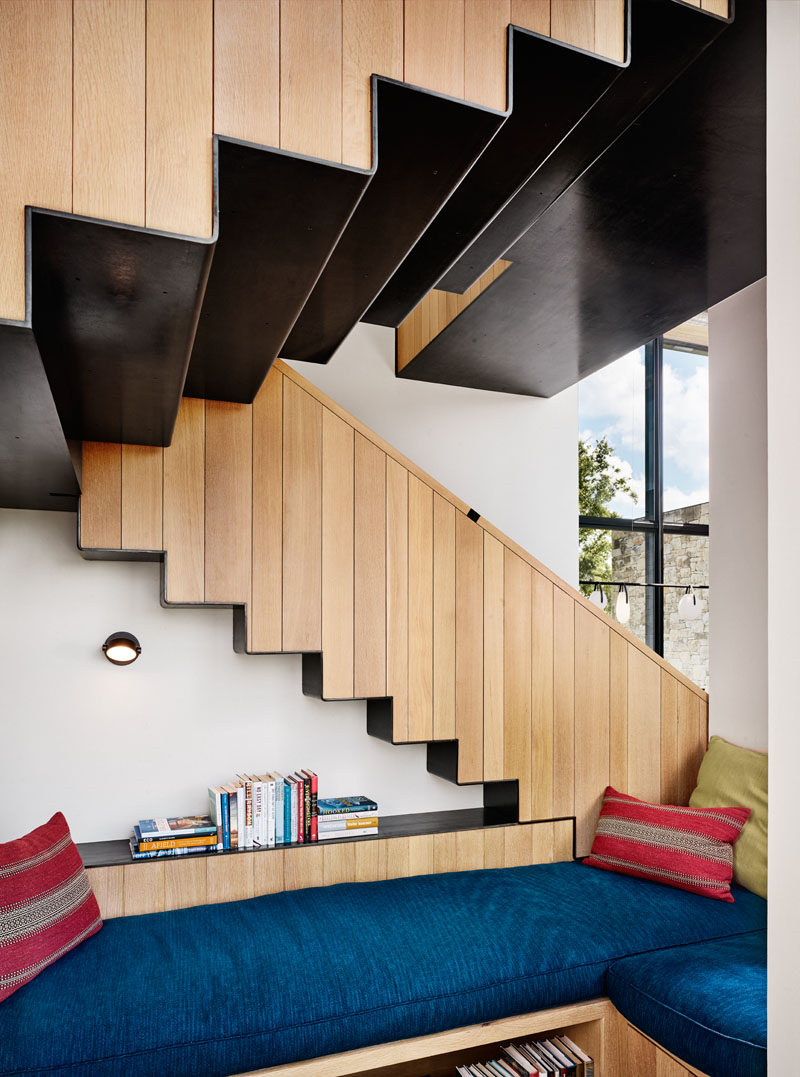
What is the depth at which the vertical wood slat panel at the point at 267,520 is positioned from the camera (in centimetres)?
265

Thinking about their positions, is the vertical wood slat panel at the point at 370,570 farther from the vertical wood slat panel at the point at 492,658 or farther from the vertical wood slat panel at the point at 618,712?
the vertical wood slat panel at the point at 618,712

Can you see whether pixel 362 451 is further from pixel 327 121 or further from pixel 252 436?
pixel 327 121

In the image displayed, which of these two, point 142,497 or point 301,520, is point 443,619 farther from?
point 142,497

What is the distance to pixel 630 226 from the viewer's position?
2.22 m

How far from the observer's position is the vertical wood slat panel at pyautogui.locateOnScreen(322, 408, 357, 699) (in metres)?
2.73

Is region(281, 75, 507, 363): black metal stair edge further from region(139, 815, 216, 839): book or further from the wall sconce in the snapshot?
region(139, 815, 216, 839): book

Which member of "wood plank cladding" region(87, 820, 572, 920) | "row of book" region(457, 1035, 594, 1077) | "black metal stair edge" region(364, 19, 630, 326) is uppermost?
"black metal stair edge" region(364, 19, 630, 326)

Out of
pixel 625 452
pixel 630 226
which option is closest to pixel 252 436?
pixel 630 226

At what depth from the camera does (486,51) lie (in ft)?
4.36

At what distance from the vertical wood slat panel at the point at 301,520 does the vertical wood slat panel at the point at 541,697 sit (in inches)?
36.4

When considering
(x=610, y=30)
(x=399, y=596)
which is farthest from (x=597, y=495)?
(x=610, y=30)

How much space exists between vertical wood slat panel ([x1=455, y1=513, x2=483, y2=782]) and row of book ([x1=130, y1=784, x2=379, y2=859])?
496 millimetres

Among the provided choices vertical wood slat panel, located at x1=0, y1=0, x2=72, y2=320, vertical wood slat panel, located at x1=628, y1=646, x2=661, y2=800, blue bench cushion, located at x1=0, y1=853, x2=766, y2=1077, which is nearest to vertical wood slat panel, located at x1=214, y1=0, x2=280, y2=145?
vertical wood slat panel, located at x1=0, y1=0, x2=72, y2=320

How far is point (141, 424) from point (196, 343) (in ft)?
1.18
